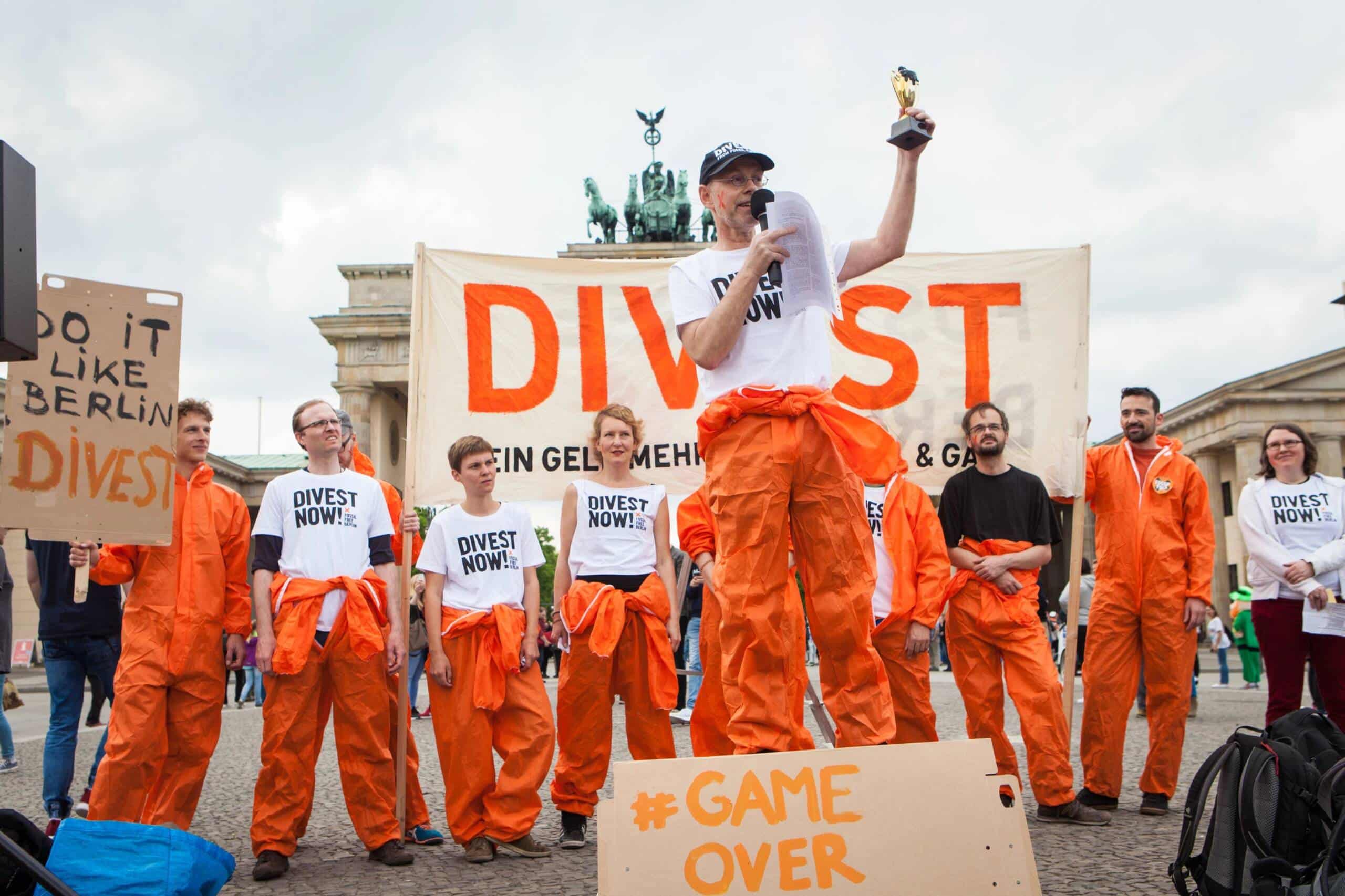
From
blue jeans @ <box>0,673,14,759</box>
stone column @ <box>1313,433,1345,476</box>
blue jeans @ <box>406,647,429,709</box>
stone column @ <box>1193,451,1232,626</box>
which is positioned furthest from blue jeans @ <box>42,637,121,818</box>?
stone column @ <box>1313,433,1345,476</box>

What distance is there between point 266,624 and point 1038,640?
3.41 m

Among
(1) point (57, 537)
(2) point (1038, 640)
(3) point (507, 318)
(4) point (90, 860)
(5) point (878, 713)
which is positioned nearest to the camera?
(4) point (90, 860)

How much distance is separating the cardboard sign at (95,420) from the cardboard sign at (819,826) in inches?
108

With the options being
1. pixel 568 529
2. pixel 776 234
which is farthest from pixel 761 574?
pixel 568 529

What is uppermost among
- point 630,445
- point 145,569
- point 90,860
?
point 630,445

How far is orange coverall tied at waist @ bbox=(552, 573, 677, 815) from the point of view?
4949 millimetres

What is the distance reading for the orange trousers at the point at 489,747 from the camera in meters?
4.75

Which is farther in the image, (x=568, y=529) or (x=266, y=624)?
(x=568, y=529)

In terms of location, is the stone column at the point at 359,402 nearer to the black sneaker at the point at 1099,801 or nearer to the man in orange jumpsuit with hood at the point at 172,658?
the man in orange jumpsuit with hood at the point at 172,658

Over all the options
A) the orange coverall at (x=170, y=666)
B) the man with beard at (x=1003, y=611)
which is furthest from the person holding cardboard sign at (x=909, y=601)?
the orange coverall at (x=170, y=666)

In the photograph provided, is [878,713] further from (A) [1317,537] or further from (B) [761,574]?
(A) [1317,537]

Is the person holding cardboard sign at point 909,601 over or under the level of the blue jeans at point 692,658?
over

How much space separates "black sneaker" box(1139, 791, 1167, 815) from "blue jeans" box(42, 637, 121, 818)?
4.84m

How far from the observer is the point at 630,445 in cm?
547
